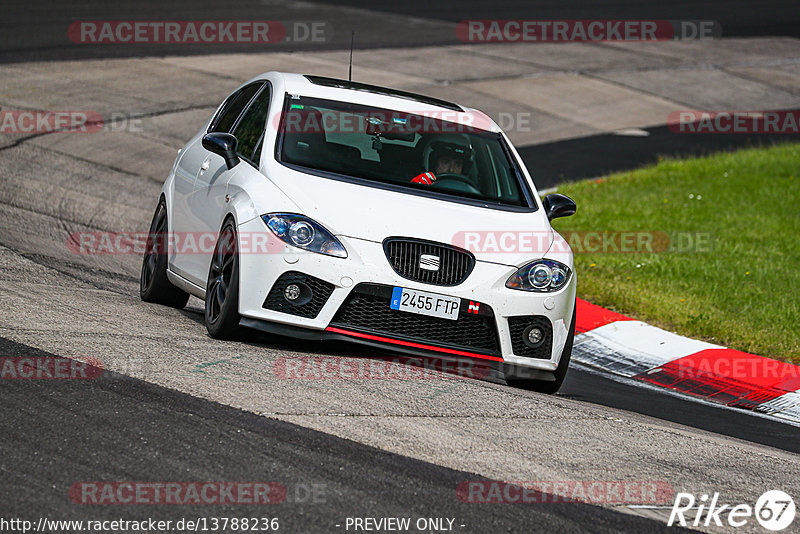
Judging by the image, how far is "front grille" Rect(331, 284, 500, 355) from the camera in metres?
6.38

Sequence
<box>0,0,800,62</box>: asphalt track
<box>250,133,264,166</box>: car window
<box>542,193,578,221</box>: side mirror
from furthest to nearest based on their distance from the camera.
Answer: <box>0,0,800,62</box>: asphalt track, <box>542,193,578,221</box>: side mirror, <box>250,133,264,166</box>: car window

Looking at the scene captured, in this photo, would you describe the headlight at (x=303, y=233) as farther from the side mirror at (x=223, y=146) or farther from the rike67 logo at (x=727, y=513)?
the rike67 logo at (x=727, y=513)

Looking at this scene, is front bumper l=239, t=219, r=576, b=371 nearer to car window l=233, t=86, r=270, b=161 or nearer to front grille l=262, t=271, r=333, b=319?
front grille l=262, t=271, r=333, b=319

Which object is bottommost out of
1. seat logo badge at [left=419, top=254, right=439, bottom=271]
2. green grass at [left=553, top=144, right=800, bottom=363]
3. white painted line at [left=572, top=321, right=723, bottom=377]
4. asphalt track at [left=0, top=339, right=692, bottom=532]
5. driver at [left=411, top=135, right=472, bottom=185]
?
white painted line at [left=572, top=321, right=723, bottom=377]

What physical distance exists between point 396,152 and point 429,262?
1.26 metres

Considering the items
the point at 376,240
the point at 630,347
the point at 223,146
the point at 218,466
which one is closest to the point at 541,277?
the point at 376,240

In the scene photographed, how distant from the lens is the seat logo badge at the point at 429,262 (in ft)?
21.1

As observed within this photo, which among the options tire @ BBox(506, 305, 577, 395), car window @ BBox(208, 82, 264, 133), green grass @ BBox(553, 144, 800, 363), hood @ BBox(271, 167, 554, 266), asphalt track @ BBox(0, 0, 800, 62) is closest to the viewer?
hood @ BBox(271, 167, 554, 266)

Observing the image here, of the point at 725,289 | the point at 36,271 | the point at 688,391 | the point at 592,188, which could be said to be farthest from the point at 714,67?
the point at 36,271

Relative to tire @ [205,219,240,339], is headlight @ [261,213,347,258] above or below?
above

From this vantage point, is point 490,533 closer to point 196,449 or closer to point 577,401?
point 196,449

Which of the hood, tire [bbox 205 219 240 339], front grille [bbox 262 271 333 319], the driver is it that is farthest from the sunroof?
front grille [bbox 262 271 333 319]

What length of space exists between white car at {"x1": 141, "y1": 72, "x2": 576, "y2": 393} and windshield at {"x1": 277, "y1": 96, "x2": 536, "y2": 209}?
0.04 feet

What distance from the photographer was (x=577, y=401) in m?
6.98
